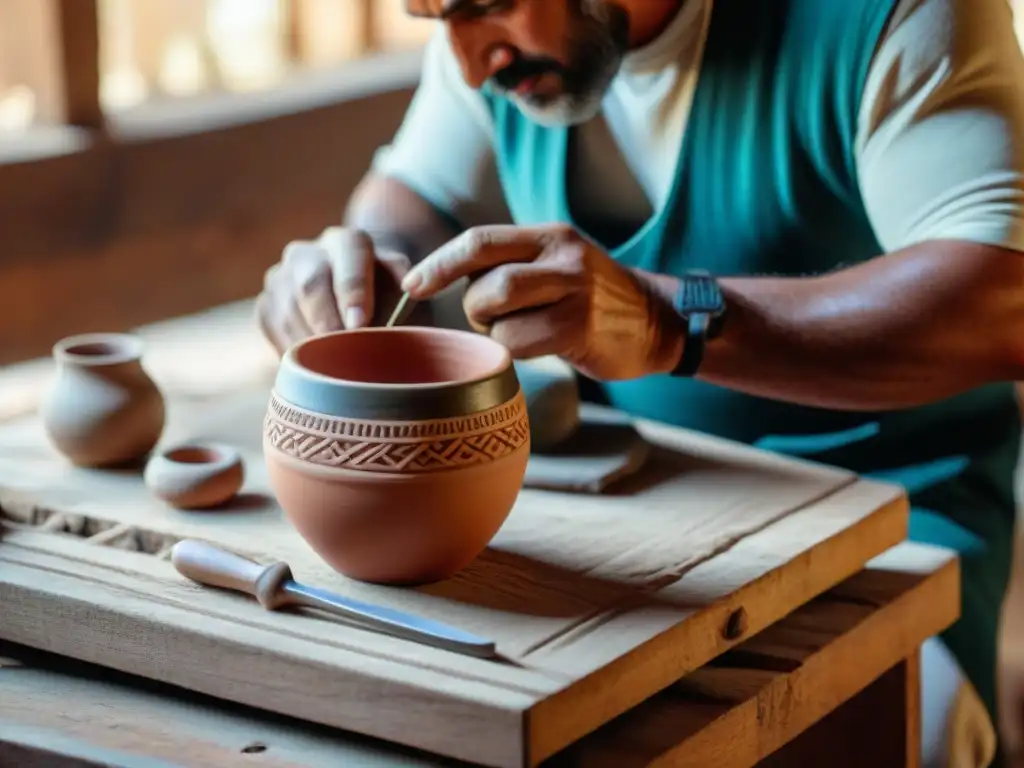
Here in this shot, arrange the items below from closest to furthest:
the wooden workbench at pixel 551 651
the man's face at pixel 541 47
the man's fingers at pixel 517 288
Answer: the wooden workbench at pixel 551 651, the man's fingers at pixel 517 288, the man's face at pixel 541 47

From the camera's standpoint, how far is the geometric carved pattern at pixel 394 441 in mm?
966

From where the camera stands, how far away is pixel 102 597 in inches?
40.2

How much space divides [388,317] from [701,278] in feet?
0.85

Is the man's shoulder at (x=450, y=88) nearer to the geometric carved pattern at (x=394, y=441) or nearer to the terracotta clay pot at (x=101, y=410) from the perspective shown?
the terracotta clay pot at (x=101, y=410)

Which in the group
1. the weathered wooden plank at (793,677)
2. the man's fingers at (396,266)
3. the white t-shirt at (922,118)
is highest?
the white t-shirt at (922,118)

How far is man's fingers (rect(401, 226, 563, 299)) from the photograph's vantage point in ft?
3.77

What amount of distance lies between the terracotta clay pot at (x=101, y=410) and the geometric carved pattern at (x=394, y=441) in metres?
0.30

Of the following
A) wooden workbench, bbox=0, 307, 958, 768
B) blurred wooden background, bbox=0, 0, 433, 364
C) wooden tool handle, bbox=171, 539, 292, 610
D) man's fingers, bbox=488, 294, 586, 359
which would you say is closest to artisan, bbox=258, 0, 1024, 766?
man's fingers, bbox=488, 294, 586, 359

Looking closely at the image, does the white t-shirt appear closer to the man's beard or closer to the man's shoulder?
the man's beard

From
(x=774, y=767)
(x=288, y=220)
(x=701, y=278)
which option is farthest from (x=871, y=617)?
(x=288, y=220)

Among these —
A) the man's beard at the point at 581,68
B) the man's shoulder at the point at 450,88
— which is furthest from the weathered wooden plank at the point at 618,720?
the man's shoulder at the point at 450,88

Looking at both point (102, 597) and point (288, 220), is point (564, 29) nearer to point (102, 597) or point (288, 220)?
point (102, 597)

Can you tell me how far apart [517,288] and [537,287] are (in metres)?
0.02

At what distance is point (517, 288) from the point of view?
114cm
